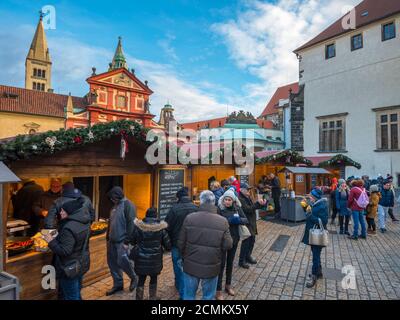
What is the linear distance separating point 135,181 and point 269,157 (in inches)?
244

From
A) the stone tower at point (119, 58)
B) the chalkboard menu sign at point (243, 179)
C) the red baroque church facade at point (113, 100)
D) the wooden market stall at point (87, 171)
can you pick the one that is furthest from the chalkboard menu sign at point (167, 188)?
the stone tower at point (119, 58)

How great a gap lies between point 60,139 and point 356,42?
24300 mm

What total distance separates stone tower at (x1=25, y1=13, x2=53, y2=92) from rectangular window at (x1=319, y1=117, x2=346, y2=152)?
168ft

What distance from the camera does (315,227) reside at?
4680mm

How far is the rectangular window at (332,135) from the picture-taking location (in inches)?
831

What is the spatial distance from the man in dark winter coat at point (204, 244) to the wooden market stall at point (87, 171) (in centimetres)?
257

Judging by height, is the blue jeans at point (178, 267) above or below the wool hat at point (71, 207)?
below

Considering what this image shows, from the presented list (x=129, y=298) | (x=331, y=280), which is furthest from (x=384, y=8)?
(x=129, y=298)

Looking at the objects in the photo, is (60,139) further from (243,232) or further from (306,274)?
(306,274)

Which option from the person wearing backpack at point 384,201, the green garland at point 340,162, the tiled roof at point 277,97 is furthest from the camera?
the tiled roof at point 277,97

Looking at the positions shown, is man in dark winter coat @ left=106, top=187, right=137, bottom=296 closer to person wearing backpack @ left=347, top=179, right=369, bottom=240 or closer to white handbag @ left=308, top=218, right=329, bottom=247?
white handbag @ left=308, top=218, right=329, bottom=247

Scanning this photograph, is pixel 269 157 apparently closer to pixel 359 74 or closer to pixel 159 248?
pixel 159 248

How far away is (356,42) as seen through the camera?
66.8 ft

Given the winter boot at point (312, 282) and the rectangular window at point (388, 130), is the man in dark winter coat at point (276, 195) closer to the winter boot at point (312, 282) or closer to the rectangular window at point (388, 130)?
the winter boot at point (312, 282)
